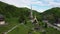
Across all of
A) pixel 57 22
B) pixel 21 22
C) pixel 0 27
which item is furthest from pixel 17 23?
pixel 57 22

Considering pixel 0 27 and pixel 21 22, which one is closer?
pixel 0 27

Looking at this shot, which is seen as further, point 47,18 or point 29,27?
point 47,18

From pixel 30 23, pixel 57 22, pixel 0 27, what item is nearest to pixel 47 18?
pixel 57 22

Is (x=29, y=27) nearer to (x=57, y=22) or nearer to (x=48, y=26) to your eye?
(x=48, y=26)

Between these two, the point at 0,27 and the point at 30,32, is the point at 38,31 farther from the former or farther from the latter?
the point at 0,27

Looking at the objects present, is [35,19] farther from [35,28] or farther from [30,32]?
[30,32]

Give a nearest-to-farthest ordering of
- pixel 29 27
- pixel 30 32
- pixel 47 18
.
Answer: pixel 30 32 < pixel 29 27 < pixel 47 18

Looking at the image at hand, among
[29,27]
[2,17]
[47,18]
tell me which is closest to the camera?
[29,27]

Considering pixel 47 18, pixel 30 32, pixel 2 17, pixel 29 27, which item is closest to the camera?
pixel 30 32
